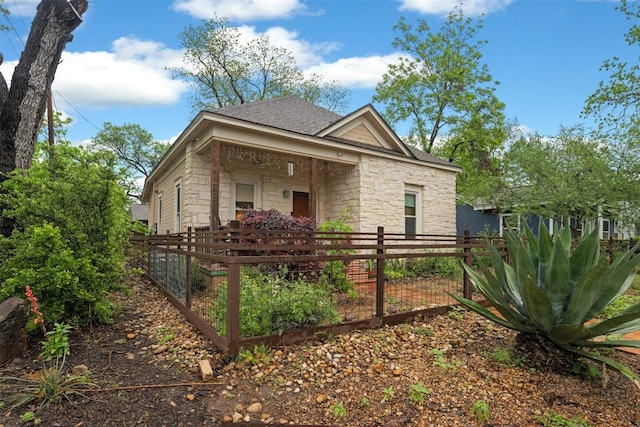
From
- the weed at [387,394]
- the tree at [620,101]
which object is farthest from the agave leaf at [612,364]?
the tree at [620,101]

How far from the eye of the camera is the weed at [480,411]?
2.00 m

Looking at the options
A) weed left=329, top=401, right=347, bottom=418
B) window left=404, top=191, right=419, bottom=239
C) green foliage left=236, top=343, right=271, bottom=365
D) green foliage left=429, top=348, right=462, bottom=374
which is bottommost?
weed left=329, top=401, right=347, bottom=418

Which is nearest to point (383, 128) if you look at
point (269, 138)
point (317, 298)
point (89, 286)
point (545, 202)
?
point (269, 138)

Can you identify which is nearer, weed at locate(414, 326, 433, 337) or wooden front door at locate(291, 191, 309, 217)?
weed at locate(414, 326, 433, 337)

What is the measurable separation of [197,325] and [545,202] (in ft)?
33.9

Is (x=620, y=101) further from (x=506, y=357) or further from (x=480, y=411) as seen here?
(x=480, y=411)

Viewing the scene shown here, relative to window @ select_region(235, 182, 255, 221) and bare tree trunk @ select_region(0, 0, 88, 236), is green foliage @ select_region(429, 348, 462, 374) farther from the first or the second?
window @ select_region(235, 182, 255, 221)

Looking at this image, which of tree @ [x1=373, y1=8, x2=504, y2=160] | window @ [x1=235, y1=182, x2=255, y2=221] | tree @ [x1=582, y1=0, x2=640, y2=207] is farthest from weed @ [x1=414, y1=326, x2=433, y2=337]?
tree @ [x1=373, y1=8, x2=504, y2=160]

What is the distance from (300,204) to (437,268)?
4804 millimetres

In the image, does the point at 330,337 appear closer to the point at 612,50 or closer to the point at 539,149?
the point at 539,149

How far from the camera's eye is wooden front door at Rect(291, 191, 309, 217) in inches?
381

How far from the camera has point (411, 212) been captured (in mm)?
10164

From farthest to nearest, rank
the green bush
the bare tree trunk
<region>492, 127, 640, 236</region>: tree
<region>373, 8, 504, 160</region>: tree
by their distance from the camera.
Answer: <region>373, 8, 504, 160</region>: tree < <region>492, 127, 640, 236</region>: tree < the bare tree trunk < the green bush

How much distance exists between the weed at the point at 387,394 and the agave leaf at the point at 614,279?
1.57 metres
